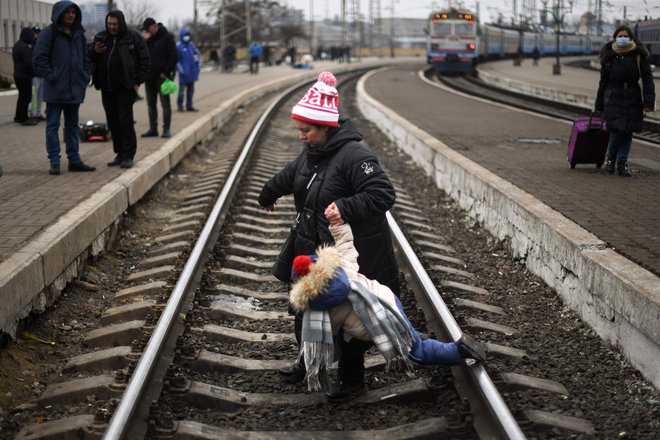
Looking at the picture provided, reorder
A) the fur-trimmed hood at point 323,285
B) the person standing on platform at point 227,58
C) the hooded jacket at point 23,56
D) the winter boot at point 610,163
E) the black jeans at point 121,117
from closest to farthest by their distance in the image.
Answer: the fur-trimmed hood at point 323,285
the black jeans at point 121,117
the winter boot at point 610,163
the hooded jacket at point 23,56
the person standing on platform at point 227,58

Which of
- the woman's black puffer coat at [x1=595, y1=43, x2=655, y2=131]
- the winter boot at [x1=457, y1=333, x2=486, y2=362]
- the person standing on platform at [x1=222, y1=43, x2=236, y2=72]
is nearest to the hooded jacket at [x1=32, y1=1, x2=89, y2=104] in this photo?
the woman's black puffer coat at [x1=595, y1=43, x2=655, y2=131]

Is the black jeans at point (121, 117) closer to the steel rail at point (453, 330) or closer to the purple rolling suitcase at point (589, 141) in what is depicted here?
the steel rail at point (453, 330)

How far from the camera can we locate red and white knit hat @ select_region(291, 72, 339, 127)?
179 inches

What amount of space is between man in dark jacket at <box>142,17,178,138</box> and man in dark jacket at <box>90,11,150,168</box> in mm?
3552

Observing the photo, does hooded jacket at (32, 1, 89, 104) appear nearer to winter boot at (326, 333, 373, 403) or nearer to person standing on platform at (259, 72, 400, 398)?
person standing on platform at (259, 72, 400, 398)

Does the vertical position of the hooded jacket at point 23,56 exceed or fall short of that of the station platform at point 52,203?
it exceeds it

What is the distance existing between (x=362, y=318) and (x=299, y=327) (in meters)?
0.55

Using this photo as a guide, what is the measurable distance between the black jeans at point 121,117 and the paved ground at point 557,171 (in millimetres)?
4210

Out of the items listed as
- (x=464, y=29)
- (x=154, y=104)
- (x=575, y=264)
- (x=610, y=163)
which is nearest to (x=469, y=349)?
(x=575, y=264)

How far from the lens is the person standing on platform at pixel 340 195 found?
4.55 meters

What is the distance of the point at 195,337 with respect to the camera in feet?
18.9

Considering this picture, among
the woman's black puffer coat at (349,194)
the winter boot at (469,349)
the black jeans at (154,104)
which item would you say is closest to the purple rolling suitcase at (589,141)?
the black jeans at (154,104)

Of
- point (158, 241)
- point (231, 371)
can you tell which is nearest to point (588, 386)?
point (231, 371)

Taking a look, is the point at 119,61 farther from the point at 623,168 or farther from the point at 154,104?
the point at 623,168
